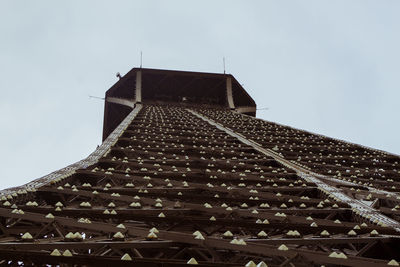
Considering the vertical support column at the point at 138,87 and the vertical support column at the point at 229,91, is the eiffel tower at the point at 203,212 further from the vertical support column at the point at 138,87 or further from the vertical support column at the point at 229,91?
the vertical support column at the point at 229,91

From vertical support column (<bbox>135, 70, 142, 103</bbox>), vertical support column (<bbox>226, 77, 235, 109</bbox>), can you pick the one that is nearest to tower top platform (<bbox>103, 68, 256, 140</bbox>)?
vertical support column (<bbox>226, 77, 235, 109</bbox>)

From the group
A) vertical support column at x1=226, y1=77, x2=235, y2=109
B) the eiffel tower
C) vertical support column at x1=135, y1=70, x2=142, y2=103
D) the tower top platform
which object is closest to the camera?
the eiffel tower

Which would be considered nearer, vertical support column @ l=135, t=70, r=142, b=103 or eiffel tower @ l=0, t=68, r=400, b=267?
eiffel tower @ l=0, t=68, r=400, b=267

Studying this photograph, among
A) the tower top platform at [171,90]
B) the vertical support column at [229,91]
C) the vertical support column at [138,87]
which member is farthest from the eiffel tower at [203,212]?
the tower top platform at [171,90]

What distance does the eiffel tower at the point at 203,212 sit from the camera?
13.3ft

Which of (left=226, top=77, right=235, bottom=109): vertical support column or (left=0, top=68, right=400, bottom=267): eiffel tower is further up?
(left=226, top=77, right=235, bottom=109): vertical support column

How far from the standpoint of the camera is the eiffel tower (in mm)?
4059

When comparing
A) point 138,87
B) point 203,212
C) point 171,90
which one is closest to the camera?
point 203,212

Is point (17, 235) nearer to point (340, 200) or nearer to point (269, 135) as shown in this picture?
point (340, 200)

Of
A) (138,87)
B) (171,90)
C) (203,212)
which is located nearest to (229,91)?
(171,90)

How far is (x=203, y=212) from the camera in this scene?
5.93m

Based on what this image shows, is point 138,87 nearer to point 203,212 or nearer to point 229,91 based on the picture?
point 229,91

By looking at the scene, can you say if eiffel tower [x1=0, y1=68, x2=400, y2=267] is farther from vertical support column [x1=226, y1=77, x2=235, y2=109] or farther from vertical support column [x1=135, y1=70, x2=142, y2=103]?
vertical support column [x1=226, y1=77, x2=235, y2=109]

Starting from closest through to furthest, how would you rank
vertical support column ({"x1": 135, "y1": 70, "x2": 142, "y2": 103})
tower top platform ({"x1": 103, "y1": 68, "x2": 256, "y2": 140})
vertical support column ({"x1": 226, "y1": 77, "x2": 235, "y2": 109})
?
vertical support column ({"x1": 135, "y1": 70, "x2": 142, "y2": 103}), vertical support column ({"x1": 226, "y1": 77, "x2": 235, "y2": 109}), tower top platform ({"x1": 103, "y1": 68, "x2": 256, "y2": 140})
